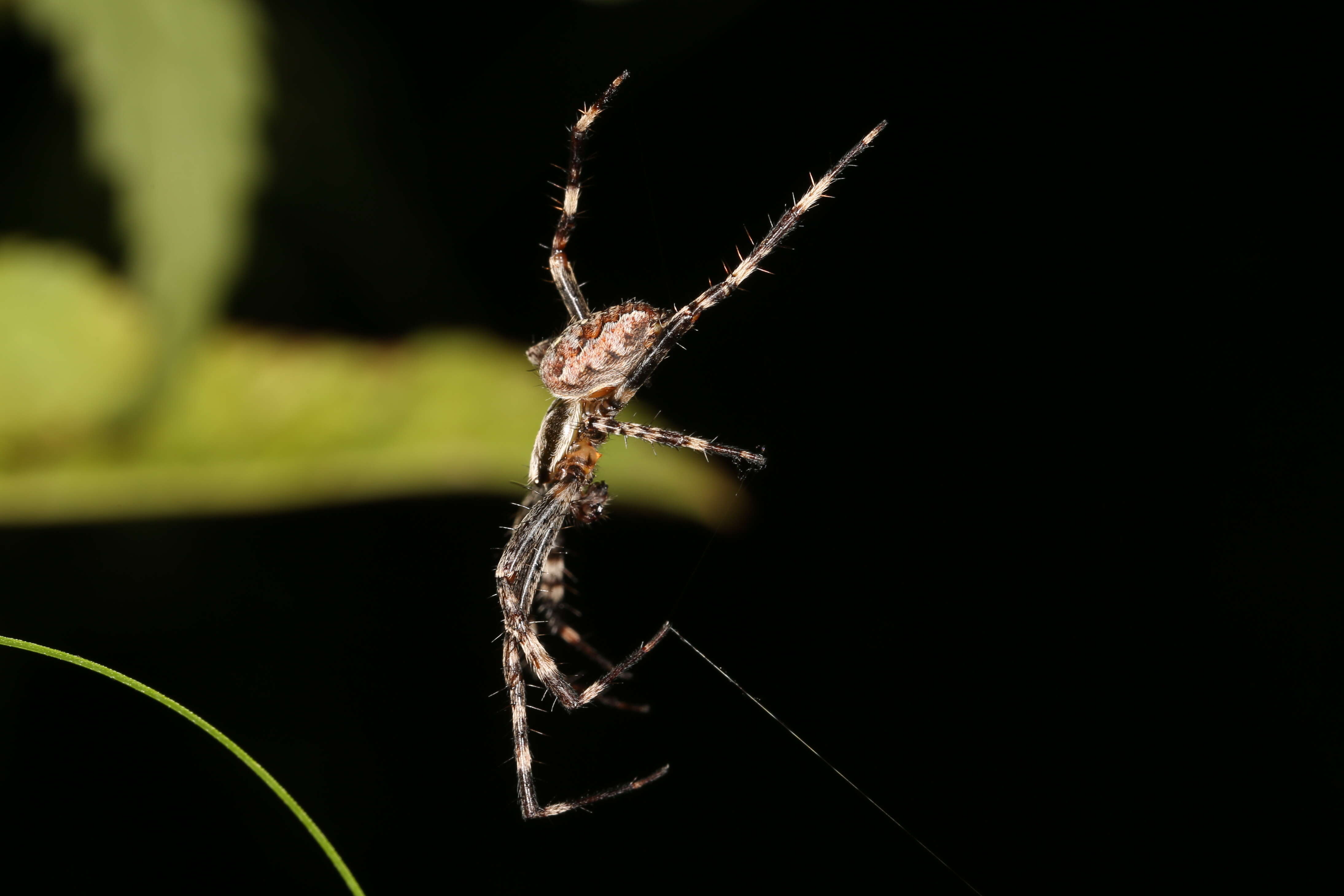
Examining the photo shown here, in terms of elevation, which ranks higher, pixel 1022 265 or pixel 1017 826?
pixel 1022 265

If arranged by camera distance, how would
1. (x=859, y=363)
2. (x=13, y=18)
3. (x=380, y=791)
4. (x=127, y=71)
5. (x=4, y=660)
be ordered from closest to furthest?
(x=127, y=71) → (x=13, y=18) → (x=859, y=363) → (x=4, y=660) → (x=380, y=791)

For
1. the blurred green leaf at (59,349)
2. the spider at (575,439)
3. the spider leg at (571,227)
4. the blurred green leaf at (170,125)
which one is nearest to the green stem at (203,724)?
the blurred green leaf at (170,125)

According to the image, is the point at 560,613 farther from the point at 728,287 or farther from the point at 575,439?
the point at 728,287

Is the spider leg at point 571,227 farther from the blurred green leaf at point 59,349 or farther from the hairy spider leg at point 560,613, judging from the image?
the blurred green leaf at point 59,349

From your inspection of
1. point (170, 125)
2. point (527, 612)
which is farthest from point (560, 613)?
point (170, 125)

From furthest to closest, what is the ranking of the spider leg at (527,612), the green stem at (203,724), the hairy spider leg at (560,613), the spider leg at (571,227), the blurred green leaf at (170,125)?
1. the hairy spider leg at (560,613)
2. the spider leg at (527,612)
3. the spider leg at (571,227)
4. the blurred green leaf at (170,125)
5. the green stem at (203,724)

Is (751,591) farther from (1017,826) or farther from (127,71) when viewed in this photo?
(127,71)

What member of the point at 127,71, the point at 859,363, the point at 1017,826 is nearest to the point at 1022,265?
the point at 859,363

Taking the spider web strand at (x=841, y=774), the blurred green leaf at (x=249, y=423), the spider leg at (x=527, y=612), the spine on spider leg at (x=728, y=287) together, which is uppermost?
the blurred green leaf at (x=249, y=423)
